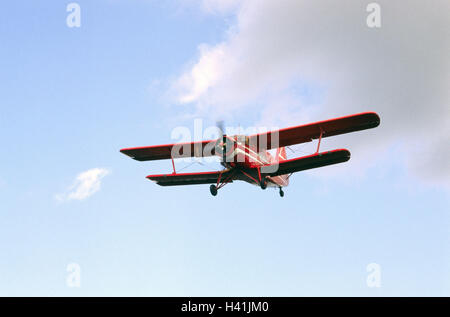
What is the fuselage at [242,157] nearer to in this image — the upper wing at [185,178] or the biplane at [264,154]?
the biplane at [264,154]

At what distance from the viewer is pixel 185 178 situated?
79.8ft

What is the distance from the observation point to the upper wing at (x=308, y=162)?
2072cm

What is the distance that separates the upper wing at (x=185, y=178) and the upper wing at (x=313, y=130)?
9.41 feet

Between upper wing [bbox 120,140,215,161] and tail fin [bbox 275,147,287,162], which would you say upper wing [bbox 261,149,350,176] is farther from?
tail fin [bbox 275,147,287,162]

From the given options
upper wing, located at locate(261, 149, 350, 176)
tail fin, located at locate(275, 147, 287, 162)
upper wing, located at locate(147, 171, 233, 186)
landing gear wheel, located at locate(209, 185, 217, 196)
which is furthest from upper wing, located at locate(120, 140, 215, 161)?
tail fin, located at locate(275, 147, 287, 162)

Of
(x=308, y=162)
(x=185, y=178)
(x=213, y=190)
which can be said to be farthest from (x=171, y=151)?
(x=308, y=162)

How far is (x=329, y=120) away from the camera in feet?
70.6

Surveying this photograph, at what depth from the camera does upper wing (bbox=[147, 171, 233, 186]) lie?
23828 millimetres

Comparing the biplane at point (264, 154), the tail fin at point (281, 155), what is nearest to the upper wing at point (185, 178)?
the biplane at point (264, 154)

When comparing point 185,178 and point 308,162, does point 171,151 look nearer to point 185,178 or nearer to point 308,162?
point 185,178
